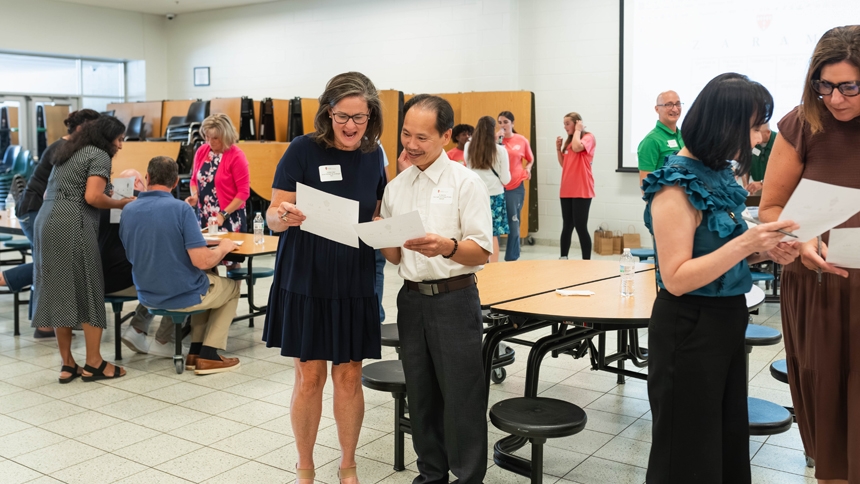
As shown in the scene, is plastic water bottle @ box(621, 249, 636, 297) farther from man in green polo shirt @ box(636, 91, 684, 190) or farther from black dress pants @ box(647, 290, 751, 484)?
man in green polo shirt @ box(636, 91, 684, 190)

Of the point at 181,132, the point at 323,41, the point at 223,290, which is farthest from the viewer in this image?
the point at 323,41

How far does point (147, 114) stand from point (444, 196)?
11772 millimetres

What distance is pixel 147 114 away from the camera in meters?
12.9

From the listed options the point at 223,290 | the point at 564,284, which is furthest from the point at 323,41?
the point at 564,284

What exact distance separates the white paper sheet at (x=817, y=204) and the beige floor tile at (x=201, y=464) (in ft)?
7.93

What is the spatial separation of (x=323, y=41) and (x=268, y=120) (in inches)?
88.8

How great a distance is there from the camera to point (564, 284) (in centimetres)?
349

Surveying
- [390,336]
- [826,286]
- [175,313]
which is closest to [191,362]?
[175,313]

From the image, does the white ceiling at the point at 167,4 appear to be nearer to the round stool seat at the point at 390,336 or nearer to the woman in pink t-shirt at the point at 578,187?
the woman in pink t-shirt at the point at 578,187

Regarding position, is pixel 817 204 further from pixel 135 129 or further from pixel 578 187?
pixel 135 129

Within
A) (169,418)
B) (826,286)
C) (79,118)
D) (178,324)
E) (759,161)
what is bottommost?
(169,418)

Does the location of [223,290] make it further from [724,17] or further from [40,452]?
[724,17]

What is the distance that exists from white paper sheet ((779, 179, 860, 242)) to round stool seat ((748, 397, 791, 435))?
1.11 meters

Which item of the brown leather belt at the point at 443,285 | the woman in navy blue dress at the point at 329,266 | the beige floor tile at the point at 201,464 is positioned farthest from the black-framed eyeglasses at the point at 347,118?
the beige floor tile at the point at 201,464
